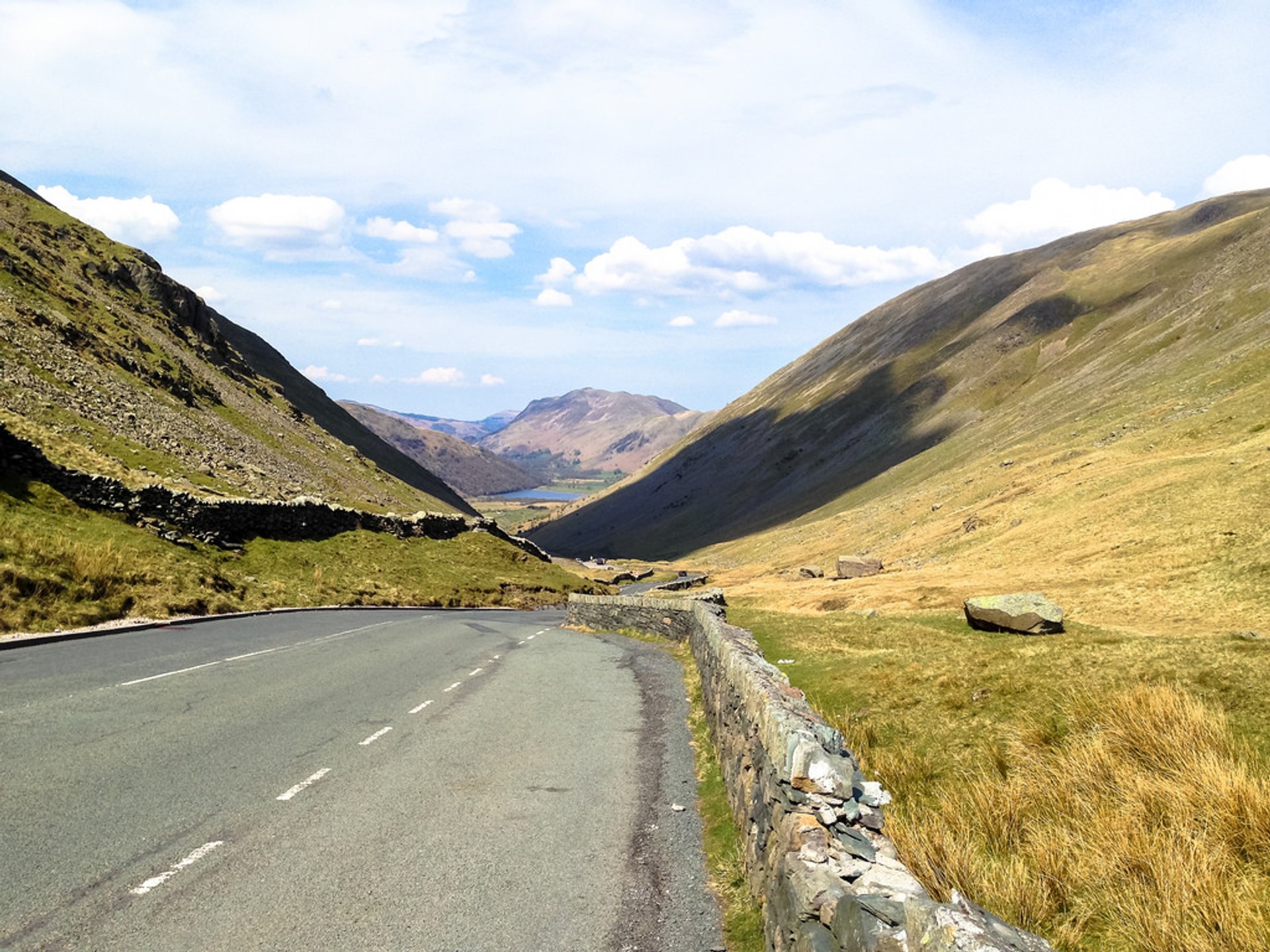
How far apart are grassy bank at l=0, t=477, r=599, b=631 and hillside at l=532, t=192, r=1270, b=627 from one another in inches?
877

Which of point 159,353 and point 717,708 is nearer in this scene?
point 717,708

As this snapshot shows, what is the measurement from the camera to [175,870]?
7.96m

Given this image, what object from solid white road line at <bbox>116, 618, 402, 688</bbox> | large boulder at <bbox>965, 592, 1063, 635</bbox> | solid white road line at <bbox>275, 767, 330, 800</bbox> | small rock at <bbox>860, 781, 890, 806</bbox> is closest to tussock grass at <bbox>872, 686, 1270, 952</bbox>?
small rock at <bbox>860, 781, 890, 806</bbox>

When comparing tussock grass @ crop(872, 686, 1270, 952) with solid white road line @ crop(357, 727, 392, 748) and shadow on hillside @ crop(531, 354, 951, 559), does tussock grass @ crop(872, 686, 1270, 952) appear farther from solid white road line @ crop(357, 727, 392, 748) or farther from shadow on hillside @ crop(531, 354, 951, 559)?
shadow on hillside @ crop(531, 354, 951, 559)

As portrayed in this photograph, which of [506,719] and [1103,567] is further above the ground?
[1103,567]

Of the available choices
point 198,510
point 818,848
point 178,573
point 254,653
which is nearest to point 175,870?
point 818,848

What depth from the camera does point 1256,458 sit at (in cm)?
3341

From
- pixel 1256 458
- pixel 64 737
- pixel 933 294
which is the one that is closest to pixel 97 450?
pixel 64 737

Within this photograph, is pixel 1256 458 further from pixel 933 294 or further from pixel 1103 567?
pixel 933 294

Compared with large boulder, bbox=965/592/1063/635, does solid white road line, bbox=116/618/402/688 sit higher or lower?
lower

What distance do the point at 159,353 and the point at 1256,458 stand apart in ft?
302

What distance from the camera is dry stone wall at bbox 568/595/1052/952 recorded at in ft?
15.6

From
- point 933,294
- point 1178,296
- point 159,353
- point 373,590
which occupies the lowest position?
point 373,590

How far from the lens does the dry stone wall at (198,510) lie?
3103 centimetres
